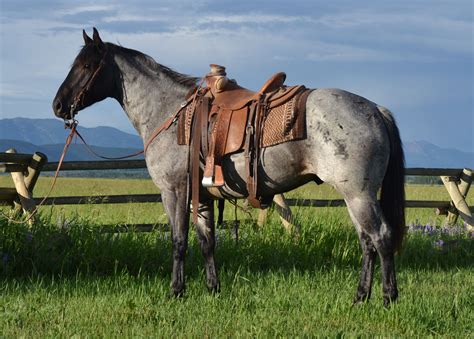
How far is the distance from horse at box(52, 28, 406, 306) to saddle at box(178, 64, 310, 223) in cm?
9

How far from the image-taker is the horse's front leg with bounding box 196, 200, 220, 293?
260 inches

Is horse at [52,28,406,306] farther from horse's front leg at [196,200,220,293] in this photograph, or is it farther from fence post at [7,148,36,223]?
fence post at [7,148,36,223]

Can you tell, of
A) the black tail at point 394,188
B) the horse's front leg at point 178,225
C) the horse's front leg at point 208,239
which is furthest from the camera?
the horse's front leg at point 208,239

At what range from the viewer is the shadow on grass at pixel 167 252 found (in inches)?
307

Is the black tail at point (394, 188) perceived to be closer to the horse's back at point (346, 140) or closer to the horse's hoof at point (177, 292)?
the horse's back at point (346, 140)

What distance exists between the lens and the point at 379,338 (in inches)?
190

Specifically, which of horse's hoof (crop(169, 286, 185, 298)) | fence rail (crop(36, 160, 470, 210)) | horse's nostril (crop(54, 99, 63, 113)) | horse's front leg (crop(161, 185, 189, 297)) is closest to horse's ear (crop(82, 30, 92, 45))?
horse's nostril (crop(54, 99, 63, 113))

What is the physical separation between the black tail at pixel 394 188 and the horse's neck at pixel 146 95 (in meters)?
2.21

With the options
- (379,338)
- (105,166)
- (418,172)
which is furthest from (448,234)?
(379,338)

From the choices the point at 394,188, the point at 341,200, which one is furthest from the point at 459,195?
the point at 394,188

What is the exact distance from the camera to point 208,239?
664 centimetres

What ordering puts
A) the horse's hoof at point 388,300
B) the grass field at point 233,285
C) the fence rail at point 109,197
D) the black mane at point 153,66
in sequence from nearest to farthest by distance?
the grass field at point 233,285
the horse's hoof at point 388,300
the black mane at point 153,66
the fence rail at point 109,197

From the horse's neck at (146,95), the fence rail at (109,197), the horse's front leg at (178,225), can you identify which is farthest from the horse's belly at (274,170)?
the fence rail at (109,197)

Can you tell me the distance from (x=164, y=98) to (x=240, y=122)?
3.74 feet
